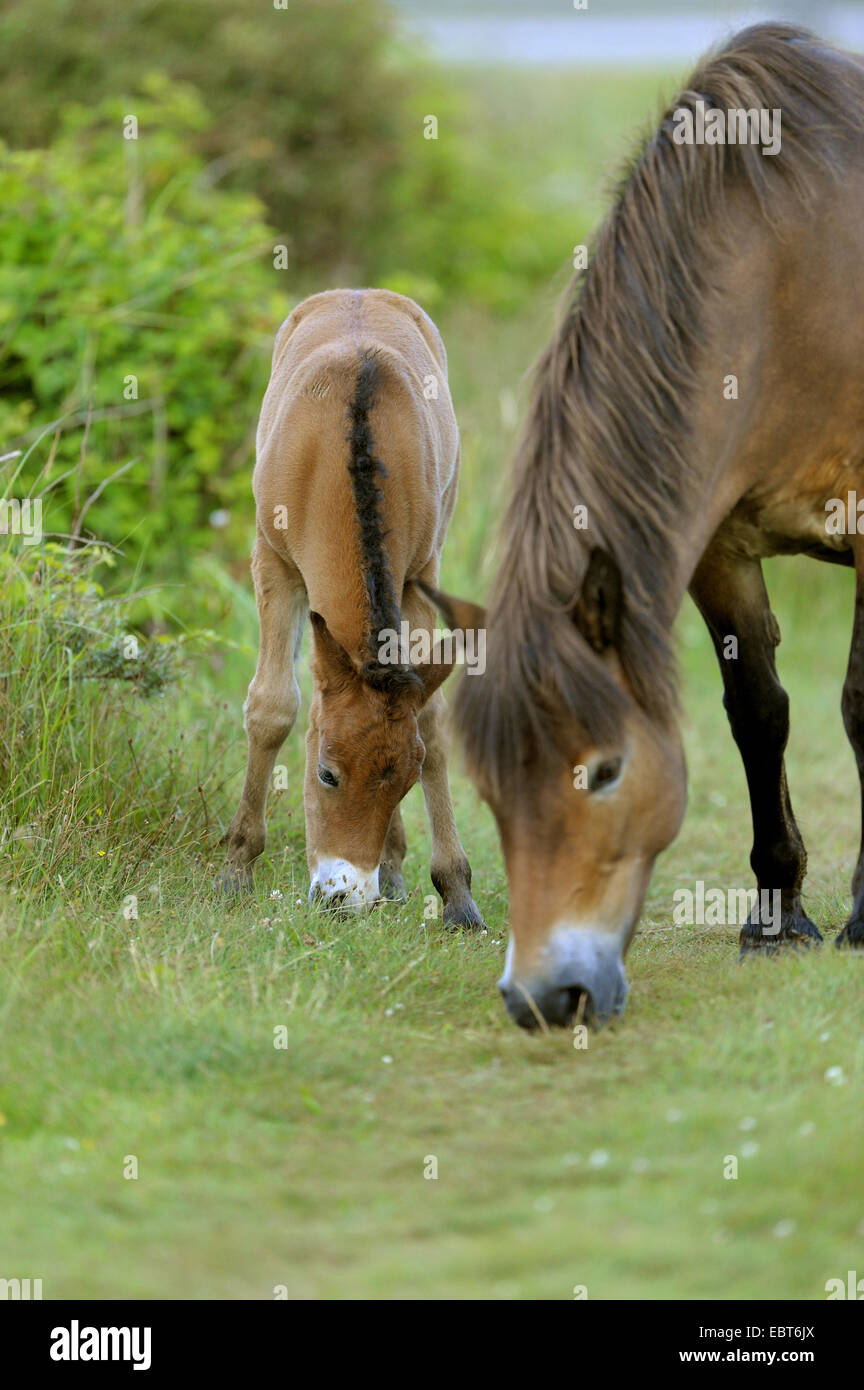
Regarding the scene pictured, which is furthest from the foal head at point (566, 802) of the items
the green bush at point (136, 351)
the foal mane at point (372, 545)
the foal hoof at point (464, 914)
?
the green bush at point (136, 351)

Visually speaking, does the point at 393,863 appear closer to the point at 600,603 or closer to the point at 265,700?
the point at 265,700

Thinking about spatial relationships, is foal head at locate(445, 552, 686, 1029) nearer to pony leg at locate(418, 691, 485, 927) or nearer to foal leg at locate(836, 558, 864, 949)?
foal leg at locate(836, 558, 864, 949)

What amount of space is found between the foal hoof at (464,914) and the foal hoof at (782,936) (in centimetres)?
89

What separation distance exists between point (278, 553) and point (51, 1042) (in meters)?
2.06

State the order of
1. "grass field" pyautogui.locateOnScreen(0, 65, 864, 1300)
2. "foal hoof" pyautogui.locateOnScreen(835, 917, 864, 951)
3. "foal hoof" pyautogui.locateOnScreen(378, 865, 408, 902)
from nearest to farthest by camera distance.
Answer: "grass field" pyautogui.locateOnScreen(0, 65, 864, 1300) → "foal hoof" pyautogui.locateOnScreen(835, 917, 864, 951) → "foal hoof" pyautogui.locateOnScreen(378, 865, 408, 902)

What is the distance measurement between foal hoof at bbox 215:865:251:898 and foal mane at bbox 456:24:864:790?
170 centimetres

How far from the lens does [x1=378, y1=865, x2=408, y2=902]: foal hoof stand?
5762 mm

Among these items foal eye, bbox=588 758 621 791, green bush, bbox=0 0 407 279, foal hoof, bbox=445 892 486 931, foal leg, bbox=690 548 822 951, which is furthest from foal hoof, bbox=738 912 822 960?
green bush, bbox=0 0 407 279

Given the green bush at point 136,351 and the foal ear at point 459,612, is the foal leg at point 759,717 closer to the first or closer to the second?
the foal ear at point 459,612

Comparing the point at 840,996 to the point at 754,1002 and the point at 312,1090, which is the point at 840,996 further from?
the point at 312,1090

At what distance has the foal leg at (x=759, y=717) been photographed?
5.12m

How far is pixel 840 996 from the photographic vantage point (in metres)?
4.28

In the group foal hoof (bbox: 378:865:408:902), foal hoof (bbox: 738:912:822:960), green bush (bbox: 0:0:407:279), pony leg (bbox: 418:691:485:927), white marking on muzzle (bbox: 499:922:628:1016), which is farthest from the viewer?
green bush (bbox: 0:0:407:279)
